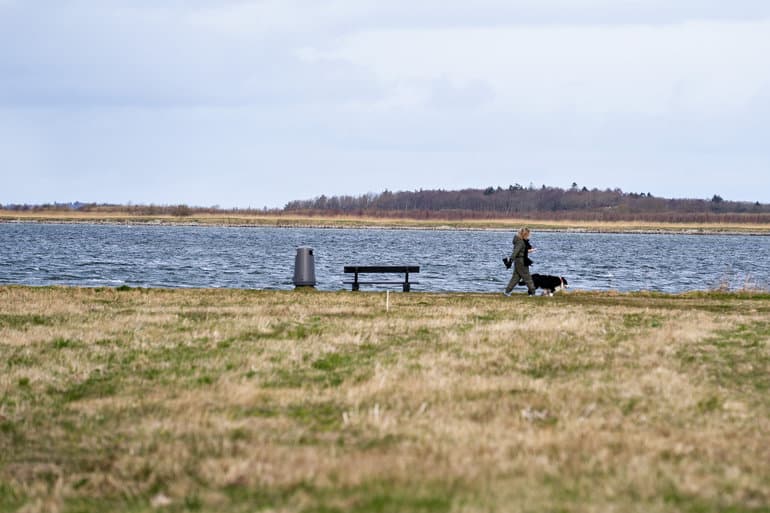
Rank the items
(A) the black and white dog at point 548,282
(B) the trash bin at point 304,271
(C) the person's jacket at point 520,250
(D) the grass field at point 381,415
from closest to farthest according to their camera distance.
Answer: (D) the grass field at point 381,415, (C) the person's jacket at point 520,250, (A) the black and white dog at point 548,282, (B) the trash bin at point 304,271

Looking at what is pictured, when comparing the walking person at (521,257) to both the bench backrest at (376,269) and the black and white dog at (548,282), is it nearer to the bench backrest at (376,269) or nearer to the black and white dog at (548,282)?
the black and white dog at (548,282)

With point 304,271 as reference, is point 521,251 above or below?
above

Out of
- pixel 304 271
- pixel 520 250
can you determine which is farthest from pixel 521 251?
pixel 304 271

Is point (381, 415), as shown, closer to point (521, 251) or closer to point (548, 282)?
point (521, 251)

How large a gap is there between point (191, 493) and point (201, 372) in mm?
5012

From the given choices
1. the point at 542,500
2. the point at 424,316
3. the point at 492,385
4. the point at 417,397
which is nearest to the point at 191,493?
the point at 542,500

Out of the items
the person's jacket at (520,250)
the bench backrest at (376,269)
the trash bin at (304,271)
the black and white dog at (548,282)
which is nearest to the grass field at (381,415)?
the person's jacket at (520,250)

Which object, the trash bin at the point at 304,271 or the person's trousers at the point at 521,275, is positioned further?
the trash bin at the point at 304,271

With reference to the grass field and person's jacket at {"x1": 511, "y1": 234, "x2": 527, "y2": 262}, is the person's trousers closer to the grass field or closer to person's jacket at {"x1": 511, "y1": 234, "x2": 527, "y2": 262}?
person's jacket at {"x1": 511, "y1": 234, "x2": 527, "y2": 262}

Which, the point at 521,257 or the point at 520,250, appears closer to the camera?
the point at 520,250

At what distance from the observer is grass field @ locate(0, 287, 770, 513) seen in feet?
24.9

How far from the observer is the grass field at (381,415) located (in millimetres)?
7594

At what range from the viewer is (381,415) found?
10.1 m

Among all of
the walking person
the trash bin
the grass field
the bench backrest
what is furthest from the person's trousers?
the grass field
